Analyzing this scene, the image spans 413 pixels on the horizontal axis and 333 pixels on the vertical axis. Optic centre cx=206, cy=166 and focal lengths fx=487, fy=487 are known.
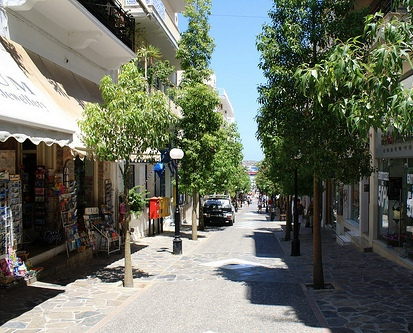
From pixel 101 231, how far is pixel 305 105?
7.35 meters

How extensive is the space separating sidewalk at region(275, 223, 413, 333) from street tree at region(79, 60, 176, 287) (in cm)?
457

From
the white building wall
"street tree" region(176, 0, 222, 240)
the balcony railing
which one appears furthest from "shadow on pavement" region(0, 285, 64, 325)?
"street tree" region(176, 0, 222, 240)

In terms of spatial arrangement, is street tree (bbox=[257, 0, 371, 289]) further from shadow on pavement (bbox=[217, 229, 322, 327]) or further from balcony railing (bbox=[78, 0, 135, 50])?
balcony railing (bbox=[78, 0, 135, 50])

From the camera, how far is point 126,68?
10.2m

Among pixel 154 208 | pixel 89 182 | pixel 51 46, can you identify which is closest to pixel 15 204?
pixel 51 46

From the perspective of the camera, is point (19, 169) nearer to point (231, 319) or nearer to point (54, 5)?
point (54, 5)

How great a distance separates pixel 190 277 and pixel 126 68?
5087 millimetres

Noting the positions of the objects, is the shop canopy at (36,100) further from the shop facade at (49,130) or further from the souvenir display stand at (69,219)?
the souvenir display stand at (69,219)

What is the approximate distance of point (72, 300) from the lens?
9.09 meters

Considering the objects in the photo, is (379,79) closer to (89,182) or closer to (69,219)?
(69,219)

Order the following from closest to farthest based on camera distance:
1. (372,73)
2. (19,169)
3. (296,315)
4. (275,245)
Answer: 1. (372,73)
2. (296,315)
3. (19,169)
4. (275,245)

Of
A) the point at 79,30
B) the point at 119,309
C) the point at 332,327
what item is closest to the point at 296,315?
the point at 332,327

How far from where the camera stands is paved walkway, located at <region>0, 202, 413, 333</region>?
7.61 metres

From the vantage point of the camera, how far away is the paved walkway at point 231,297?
7613mm
